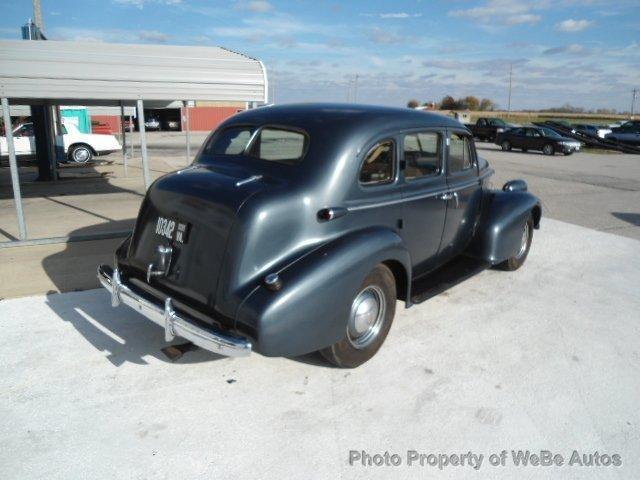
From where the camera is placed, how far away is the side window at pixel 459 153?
4711 millimetres

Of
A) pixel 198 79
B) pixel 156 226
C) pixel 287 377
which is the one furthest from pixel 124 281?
pixel 198 79

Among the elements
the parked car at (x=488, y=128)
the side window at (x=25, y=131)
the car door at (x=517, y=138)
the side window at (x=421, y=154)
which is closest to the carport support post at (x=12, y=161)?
the side window at (x=421, y=154)

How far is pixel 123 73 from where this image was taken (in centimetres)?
699

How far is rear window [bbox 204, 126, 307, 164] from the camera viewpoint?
12.4 ft

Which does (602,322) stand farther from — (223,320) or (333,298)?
(223,320)

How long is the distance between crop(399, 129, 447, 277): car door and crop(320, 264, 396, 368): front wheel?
564 mm

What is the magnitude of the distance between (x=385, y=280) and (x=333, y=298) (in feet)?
2.18

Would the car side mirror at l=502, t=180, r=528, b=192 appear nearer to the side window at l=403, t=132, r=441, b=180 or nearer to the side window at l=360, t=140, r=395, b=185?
the side window at l=403, t=132, r=441, b=180

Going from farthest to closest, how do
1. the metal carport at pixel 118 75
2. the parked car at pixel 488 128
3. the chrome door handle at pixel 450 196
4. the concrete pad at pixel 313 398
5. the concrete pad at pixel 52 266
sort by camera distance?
the parked car at pixel 488 128, the metal carport at pixel 118 75, the concrete pad at pixel 52 266, the chrome door handle at pixel 450 196, the concrete pad at pixel 313 398

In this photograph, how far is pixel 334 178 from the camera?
3.49 meters

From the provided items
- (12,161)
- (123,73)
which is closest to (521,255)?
(123,73)

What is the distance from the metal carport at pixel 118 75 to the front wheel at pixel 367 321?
4.77m

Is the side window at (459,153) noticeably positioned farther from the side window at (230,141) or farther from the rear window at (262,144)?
the side window at (230,141)

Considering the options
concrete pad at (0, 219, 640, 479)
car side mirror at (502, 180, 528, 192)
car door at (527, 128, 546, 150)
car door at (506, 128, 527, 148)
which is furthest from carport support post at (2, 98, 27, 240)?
car door at (506, 128, 527, 148)
